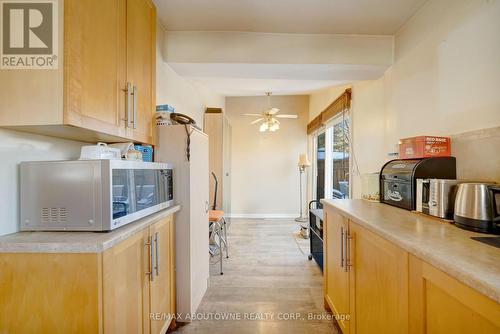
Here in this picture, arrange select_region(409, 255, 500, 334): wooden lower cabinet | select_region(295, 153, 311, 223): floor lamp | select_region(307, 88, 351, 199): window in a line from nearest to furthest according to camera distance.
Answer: select_region(409, 255, 500, 334): wooden lower cabinet, select_region(307, 88, 351, 199): window, select_region(295, 153, 311, 223): floor lamp

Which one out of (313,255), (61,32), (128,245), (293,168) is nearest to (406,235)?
(128,245)

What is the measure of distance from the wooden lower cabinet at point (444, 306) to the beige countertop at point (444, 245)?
1.5 inches

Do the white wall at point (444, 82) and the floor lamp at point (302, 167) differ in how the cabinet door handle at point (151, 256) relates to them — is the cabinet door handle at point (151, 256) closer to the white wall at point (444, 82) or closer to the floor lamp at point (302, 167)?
the white wall at point (444, 82)

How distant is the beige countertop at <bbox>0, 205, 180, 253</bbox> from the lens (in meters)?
0.84

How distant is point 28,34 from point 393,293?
190 cm

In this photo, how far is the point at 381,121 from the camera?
2.28 meters

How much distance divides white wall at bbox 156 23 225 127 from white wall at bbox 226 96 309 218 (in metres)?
1.28

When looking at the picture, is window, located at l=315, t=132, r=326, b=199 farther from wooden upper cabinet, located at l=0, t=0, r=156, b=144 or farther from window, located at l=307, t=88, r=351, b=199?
wooden upper cabinet, located at l=0, t=0, r=156, b=144

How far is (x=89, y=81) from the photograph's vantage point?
1009 millimetres

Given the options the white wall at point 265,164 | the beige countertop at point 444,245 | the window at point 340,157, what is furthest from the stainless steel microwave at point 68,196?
the white wall at point 265,164

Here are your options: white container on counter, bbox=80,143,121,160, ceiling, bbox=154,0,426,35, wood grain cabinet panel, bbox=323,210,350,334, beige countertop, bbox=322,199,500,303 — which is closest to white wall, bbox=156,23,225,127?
ceiling, bbox=154,0,426,35

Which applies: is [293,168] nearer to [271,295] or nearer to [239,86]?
[239,86]

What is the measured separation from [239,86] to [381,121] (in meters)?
2.49

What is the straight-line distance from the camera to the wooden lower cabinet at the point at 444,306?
58 centimetres
